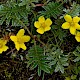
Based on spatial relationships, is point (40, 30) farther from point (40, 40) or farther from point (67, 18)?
point (67, 18)

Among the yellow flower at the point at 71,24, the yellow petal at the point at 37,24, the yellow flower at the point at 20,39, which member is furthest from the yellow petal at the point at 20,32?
the yellow flower at the point at 71,24

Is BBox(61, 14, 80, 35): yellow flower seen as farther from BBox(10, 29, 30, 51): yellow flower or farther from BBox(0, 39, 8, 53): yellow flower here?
BBox(0, 39, 8, 53): yellow flower

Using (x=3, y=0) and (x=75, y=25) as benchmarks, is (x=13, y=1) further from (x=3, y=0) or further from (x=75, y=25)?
(x=75, y=25)

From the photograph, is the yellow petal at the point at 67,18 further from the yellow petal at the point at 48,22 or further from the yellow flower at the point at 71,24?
the yellow petal at the point at 48,22

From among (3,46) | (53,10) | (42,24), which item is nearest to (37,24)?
(42,24)

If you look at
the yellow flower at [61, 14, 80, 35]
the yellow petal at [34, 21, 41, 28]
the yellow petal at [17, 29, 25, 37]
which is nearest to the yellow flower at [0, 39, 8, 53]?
the yellow petal at [17, 29, 25, 37]

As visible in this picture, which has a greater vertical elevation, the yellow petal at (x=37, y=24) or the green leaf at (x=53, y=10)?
the green leaf at (x=53, y=10)

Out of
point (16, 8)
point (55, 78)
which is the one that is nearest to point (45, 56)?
point (55, 78)
